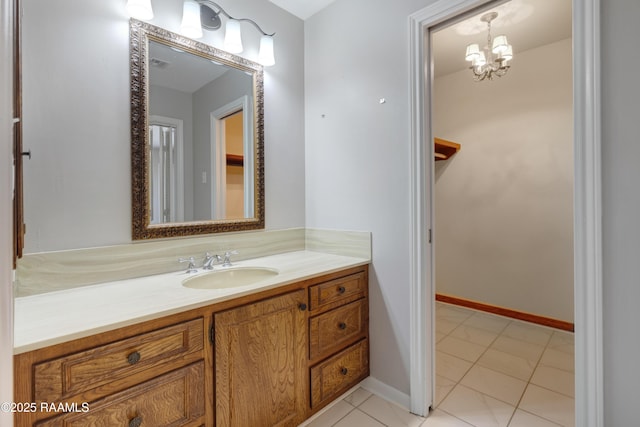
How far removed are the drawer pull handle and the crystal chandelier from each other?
2679 millimetres

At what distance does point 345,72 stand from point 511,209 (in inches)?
80.2

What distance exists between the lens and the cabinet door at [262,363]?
1.15 meters

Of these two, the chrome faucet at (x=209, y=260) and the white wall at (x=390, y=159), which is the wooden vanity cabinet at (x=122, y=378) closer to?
the chrome faucet at (x=209, y=260)

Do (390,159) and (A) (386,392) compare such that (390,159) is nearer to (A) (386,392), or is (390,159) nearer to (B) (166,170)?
(B) (166,170)

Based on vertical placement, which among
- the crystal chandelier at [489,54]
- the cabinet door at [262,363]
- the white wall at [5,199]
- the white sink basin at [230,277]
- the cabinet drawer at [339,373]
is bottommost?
the cabinet drawer at [339,373]

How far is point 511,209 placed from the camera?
2766 mm

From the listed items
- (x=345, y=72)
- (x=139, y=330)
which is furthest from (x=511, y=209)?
(x=139, y=330)

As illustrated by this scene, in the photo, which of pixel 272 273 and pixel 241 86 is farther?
pixel 241 86

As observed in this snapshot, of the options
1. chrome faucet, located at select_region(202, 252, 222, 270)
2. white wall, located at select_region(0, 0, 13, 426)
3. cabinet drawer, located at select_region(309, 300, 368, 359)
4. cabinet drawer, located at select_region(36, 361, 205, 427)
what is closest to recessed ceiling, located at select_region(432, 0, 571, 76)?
cabinet drawer, located at select_region(309, 300, 368, 359)

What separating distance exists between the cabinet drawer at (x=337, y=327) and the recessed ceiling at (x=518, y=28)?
69.2 inches

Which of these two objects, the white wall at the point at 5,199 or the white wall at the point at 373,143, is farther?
the white wall at the point at 373,143

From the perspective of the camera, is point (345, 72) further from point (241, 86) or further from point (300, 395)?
point (300, 395)

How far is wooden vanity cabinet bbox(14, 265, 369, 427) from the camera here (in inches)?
32.4

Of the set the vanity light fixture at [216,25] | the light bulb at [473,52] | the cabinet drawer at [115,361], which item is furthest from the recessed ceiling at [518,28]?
the cabinet drawer at [115,361]
